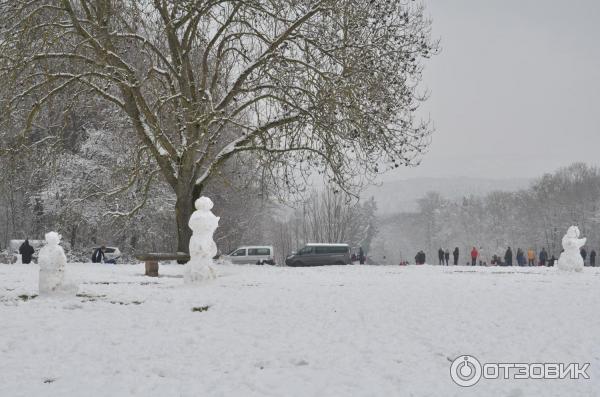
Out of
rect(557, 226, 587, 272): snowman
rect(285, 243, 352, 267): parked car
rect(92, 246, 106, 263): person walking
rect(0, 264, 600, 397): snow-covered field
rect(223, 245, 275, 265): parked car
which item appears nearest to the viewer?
rect(0, 264, 600, 397): snow-covered field

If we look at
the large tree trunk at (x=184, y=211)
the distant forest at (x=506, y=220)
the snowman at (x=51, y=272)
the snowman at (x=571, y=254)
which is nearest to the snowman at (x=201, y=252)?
the snowman at (x=51, y=272)

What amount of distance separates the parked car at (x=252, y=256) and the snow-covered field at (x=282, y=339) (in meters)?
→ 24.7

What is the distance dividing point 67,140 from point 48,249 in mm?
25643

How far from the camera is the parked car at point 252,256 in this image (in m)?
38.2

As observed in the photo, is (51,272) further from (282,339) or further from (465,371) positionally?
(465,371)

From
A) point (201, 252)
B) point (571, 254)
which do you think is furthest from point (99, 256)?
point (571, 254)

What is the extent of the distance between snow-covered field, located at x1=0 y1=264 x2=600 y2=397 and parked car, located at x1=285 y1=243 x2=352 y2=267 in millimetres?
22349

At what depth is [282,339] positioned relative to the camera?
884 cm

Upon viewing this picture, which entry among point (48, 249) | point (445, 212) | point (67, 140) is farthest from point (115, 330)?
point (445, 212)

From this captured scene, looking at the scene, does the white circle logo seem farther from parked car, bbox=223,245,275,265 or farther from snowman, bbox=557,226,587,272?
parked car, bbox=223,245,275,265

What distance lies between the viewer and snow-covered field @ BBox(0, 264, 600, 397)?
22.8 ft

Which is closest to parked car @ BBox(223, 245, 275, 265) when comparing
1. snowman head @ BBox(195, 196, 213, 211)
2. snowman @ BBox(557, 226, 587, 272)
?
snowman @ BBox(557, 226, 587, 272)

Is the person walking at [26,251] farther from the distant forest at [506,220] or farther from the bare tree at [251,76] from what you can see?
the distant forest at [506,220]

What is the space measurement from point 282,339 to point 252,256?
1175 inches
